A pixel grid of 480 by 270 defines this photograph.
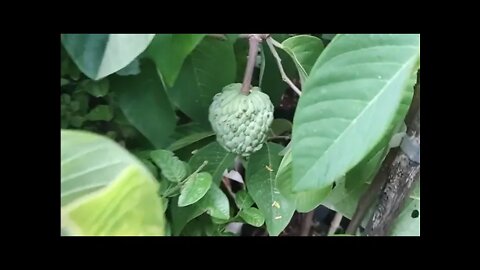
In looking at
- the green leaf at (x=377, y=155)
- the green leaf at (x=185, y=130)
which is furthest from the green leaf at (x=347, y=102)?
the green leaf at (x=185, y=130)

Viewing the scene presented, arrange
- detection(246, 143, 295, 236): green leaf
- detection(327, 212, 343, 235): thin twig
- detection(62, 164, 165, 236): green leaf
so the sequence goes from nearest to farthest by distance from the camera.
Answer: detection(62, 164, 165, 236): green leaf, detection(246, 143, 295, 236): green leaf, detection(327, 212, 343, 235): thin twig

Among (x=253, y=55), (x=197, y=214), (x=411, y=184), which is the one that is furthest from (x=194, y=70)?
(x=411, y=184)

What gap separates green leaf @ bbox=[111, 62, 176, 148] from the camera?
0.84 metres

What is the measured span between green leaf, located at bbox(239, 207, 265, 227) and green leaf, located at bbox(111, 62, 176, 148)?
0.19 m

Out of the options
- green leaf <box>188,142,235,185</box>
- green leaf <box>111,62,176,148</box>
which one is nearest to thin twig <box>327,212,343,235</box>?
green leaf <box>188,142,235,185</box>

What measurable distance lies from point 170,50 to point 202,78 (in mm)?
132

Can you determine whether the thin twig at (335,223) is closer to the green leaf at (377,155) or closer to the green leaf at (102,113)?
the green leaf at (377,155)

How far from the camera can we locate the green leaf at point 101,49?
700 millimetres

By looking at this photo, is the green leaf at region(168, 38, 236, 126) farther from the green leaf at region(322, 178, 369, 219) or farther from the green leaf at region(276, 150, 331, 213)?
the green leaf at region(322, 178, 369, 219)

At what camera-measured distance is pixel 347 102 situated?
0.70 m

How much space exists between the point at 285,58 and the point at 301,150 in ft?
0.68

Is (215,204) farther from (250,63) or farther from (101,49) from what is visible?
(101,49)

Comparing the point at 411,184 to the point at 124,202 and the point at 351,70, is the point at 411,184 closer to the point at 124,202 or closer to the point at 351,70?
the point at 351,70

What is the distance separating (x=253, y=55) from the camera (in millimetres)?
856
